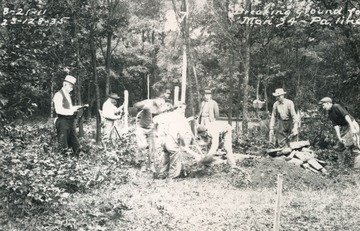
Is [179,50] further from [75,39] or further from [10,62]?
[10,62]

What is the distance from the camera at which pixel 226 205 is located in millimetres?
6605

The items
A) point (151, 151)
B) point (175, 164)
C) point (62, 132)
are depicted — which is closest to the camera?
point (62, 132)

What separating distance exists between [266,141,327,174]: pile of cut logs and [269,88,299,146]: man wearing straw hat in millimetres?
368

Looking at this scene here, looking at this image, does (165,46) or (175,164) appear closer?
(175,164)

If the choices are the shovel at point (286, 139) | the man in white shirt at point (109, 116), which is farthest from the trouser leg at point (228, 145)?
the man in white shirt at point (109, 116)

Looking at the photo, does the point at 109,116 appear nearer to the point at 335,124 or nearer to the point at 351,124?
the point at 335,124

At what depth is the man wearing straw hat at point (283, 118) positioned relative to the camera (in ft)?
34.3

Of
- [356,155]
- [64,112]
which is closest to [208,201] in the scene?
[64,112]

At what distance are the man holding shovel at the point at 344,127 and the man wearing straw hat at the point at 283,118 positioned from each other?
107cm

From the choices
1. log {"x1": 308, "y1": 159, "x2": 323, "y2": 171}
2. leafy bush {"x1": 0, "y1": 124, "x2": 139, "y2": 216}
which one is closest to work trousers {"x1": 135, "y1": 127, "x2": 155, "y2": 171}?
leafy bush {"x1": 0, "y1": 124, "x2": 139, "y2": 216}

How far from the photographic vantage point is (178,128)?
872 centimetres

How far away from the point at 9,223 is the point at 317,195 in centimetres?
537

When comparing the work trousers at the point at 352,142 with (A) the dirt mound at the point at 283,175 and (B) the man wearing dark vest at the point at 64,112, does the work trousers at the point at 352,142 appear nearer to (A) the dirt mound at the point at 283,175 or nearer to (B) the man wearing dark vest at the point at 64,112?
(A) the dirt mound at the point at 283,175

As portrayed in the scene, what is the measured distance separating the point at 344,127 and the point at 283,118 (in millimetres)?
1733
